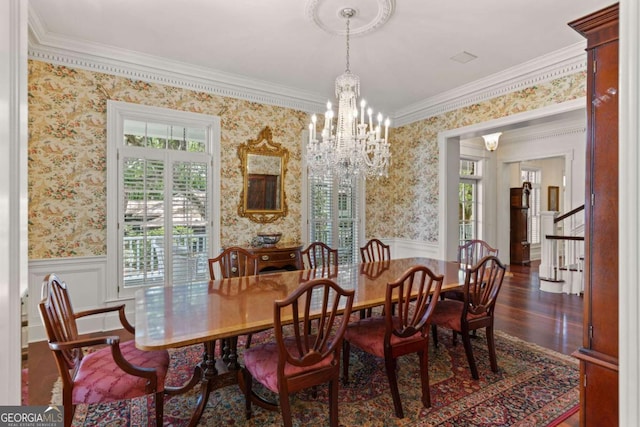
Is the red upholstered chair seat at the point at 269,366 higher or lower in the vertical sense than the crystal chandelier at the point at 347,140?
lower

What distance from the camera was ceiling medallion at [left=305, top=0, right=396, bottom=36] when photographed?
2543mm

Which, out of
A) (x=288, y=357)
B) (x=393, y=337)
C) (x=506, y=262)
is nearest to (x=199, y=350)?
(x=288, y=357)

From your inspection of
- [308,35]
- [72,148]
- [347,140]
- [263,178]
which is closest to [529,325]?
[347,140]

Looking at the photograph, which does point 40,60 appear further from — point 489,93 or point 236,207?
point 489,93

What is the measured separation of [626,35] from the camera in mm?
729

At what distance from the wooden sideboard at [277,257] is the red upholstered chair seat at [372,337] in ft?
5.28

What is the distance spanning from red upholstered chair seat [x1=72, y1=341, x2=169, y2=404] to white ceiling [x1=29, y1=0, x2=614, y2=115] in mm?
2625

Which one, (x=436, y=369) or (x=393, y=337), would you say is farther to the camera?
(x=436, y=369)

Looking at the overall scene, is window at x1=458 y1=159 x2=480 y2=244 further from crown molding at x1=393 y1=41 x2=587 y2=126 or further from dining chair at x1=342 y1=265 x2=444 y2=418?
dining chair at x1=342 y1=265 x2=444 y2=418

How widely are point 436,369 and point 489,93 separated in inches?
134

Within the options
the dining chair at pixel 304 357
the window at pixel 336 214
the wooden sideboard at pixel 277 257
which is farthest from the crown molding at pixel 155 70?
the dining chair at pixel 304 357

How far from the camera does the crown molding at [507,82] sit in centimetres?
333

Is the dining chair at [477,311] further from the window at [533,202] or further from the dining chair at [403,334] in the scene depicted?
the window at [533,202]

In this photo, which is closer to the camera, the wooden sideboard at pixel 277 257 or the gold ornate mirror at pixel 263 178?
the wooden sideboard at pixel 277 257
